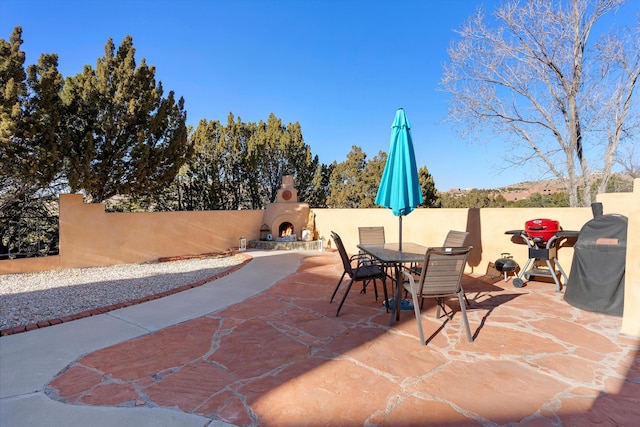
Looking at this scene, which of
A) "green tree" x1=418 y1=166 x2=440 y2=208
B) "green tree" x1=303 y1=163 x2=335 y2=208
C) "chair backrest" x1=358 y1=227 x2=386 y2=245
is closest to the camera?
"chair backrest" x1=358 y1=227 x2=386 y2=245

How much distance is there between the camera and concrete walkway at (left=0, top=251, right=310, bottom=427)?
2.28m

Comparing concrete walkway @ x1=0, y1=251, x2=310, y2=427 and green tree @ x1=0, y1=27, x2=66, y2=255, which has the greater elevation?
green tree @ x1=0, y1=27, x2=66, y2=255

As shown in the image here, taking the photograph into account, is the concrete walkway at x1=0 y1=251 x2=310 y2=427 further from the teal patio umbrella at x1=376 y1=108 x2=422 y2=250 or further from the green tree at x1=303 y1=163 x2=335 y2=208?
the green tree at x1=303 y1=163 x2=335 y2=208

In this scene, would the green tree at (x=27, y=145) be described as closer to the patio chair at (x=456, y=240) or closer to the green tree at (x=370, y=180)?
the patio chair at (x=456, y=240)

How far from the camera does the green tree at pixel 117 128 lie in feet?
29.0

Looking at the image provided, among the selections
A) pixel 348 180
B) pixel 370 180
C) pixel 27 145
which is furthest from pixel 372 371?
pixel 348 180

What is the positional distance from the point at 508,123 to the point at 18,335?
13561mm

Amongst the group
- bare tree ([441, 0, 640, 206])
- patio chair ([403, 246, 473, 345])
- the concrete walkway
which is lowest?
the concrete walkway

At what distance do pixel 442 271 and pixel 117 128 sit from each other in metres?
9.87

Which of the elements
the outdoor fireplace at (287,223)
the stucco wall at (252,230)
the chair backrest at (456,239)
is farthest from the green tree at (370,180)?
the chair backrest at (456,239)

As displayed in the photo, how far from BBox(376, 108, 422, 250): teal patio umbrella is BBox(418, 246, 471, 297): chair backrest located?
3.90 feet

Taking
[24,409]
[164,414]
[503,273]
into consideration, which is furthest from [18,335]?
[503,273]

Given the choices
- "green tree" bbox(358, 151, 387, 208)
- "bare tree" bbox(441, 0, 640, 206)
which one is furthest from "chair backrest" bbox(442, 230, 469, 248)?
"green tree" bbox(358, 151, 387, 208)

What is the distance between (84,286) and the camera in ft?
22.4
